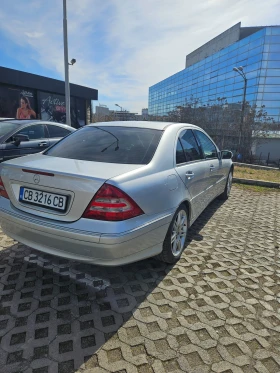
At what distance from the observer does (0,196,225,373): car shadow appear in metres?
1.67

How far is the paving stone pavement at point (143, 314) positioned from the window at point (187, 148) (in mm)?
1187

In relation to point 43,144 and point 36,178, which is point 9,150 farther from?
point 36,178

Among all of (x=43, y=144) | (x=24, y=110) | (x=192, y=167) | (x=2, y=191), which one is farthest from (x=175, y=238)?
(x=24, y=110)

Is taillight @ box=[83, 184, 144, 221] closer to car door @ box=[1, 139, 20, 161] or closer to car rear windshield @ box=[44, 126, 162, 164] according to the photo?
car rear windshield @ box=[44, 126, 162, 164]

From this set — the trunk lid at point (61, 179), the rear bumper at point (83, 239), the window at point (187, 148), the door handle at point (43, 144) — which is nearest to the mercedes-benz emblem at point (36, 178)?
the trunk lid at point (61, 179)

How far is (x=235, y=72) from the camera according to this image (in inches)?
1446

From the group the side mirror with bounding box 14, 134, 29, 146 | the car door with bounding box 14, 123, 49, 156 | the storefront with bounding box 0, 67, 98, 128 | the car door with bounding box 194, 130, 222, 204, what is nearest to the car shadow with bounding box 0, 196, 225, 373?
the car door with bounding box 194, 130, 222, 204

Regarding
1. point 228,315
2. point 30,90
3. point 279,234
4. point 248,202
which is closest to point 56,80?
point 30,90

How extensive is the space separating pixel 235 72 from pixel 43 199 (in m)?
41.4

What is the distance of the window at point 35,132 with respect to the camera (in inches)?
224

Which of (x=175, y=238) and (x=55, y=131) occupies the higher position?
(x=55, y=131)

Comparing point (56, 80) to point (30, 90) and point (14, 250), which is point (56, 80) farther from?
point (14, 250)

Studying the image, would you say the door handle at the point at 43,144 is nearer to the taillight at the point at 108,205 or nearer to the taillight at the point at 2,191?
the taillight at the point at 2,191

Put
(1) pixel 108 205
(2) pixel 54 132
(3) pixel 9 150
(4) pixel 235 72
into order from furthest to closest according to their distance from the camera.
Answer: (4) pixel 235 72 → (2) pixel 54 132 → (3) pixel 9 150 → (1) pixel 108 205
